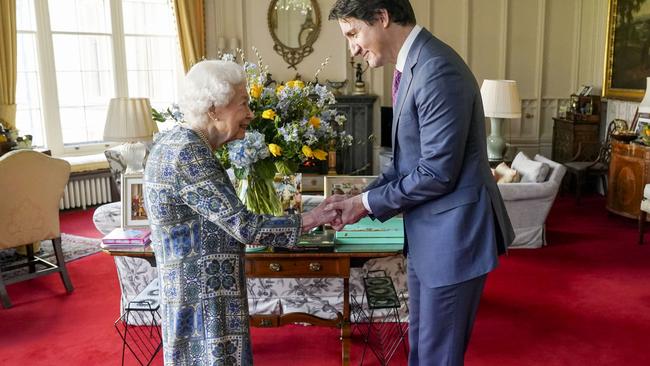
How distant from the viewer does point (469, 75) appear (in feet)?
6.26

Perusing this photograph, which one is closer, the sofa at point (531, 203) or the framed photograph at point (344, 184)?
the framed photograph at point (344, 184)

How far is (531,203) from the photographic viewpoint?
5.60 m

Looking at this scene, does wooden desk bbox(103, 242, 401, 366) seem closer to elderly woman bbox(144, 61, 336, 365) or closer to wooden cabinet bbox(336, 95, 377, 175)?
elderly woman bbox(144, 61, 336, 365)

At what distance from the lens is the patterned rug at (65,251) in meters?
5.25

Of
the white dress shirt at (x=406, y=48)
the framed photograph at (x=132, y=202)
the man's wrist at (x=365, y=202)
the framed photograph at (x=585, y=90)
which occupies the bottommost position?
the framed photograph at (x=132, y=202)

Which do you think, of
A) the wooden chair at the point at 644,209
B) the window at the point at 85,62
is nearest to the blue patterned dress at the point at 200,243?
the wooden chair at the point at 644,209

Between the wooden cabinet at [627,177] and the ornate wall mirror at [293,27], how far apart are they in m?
4.40

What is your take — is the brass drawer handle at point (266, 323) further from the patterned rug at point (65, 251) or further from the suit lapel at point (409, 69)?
the patterned rug at point (65, 251)

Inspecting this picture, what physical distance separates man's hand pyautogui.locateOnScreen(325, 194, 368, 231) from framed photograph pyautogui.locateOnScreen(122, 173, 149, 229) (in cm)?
149

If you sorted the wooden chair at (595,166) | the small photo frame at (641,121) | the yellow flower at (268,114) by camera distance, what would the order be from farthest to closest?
the wooden chair at (595,166)
the small photo frame at (641,121)
the yellow flower at (268,114)

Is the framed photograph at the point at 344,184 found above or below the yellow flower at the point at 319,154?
below

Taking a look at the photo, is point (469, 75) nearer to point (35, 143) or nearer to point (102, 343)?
point (102, 343)

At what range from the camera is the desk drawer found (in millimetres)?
2971

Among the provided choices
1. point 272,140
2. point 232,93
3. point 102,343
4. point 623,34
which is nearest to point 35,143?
point 102,343
